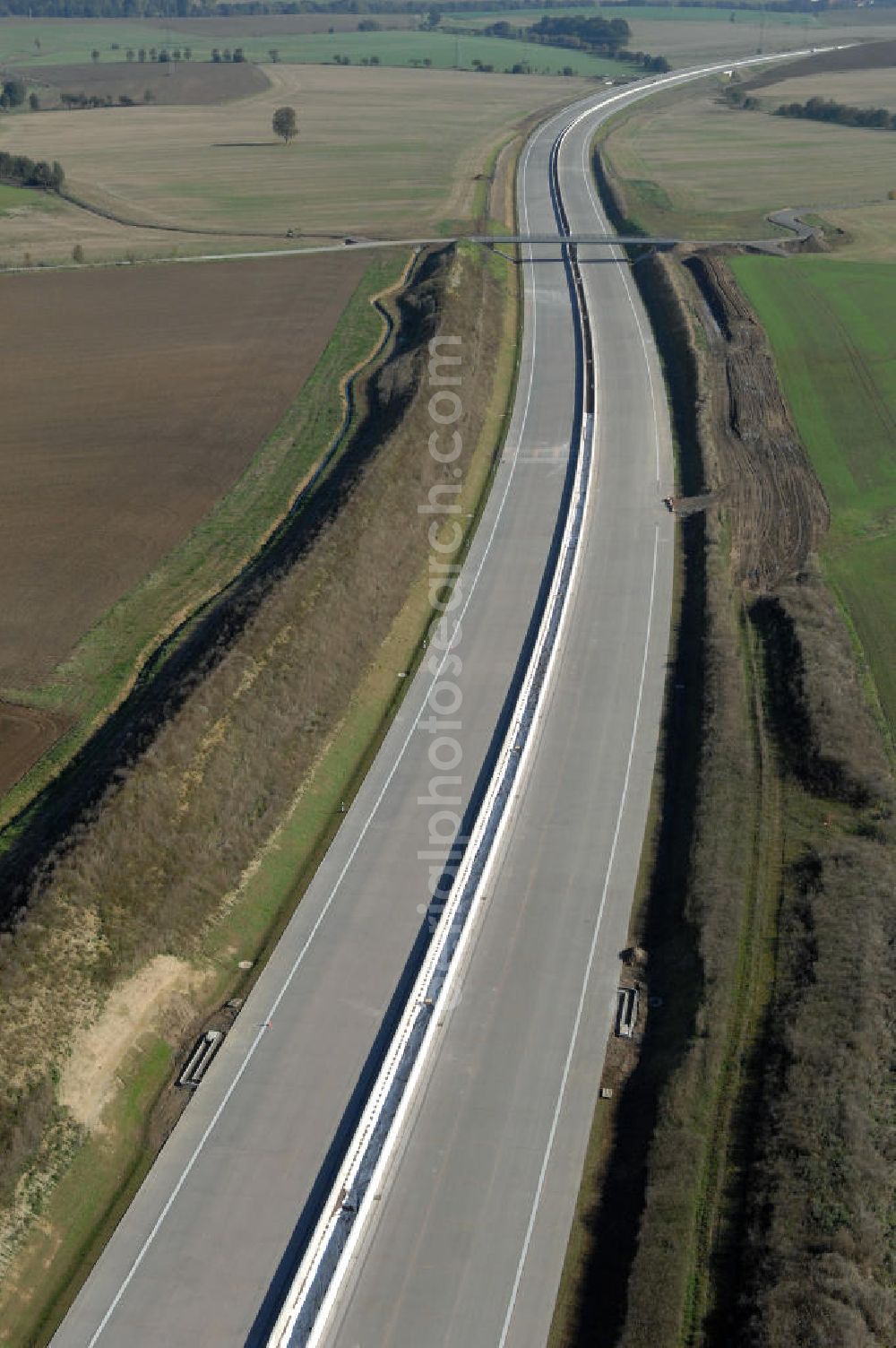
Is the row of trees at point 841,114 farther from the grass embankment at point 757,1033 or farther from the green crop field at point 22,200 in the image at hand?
the grass embankment at point 757,1033

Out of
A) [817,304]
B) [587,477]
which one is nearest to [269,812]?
[587,477]

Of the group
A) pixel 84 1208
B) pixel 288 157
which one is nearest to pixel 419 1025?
pixel 84 1208

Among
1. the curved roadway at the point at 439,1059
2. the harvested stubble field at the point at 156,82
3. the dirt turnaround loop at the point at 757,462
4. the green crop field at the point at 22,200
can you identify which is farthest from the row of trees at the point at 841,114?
the curved roadway at the point at 439,1059

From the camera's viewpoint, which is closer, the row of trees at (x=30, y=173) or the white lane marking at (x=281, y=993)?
Result: the white lane marking at (x=281, y=993)

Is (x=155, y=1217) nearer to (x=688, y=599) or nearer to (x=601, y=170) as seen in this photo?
(x=688, y=599)

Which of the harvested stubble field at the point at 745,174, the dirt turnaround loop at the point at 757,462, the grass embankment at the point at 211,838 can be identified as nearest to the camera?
the grass embankment at the point at 211,838

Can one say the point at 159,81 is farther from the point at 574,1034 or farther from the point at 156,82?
the point at 574,1034

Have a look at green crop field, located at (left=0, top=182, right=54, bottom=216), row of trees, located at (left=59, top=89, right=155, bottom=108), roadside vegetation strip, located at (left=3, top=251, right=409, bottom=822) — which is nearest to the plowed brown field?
roadside vegetation strip, located at (left=3, top=251, right=409, bottom=822)
